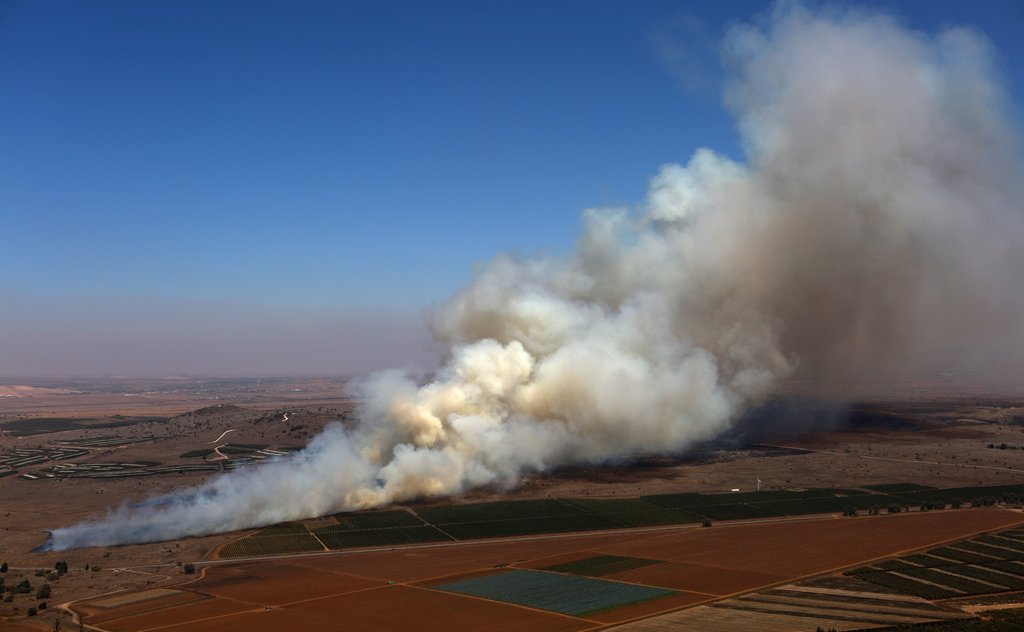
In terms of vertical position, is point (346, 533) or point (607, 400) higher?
point (607, 400)

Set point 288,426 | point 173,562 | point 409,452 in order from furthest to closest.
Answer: point 288,426
point 409,452
point 173,562

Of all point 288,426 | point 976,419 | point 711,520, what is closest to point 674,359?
point 711,520

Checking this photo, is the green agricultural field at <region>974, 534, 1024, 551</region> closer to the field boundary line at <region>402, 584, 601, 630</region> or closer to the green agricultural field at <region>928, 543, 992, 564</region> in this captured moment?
the green agricultural field at <region>928, 543, 992, 564</region>

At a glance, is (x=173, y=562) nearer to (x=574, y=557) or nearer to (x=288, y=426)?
(x=574, y=557)

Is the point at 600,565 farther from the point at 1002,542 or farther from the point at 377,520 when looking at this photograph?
the point at 1002,542

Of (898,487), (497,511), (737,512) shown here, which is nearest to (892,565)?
(737,512)

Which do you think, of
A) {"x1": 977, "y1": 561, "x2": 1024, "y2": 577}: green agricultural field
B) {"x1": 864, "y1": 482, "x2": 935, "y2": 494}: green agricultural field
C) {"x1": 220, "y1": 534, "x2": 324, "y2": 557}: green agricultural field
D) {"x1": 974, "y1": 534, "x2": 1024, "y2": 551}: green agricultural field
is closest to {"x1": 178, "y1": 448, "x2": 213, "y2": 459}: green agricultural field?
{"x1": 220, "y1": 534, "x2": 324, "y2": 557}: green agricultural field

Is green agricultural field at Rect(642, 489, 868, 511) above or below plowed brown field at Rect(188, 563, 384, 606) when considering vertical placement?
above

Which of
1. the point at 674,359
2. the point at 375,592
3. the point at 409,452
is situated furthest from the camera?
the point at 674,359
